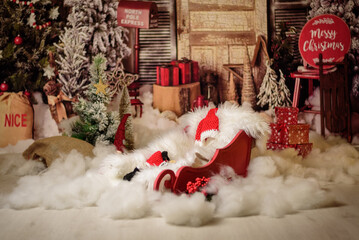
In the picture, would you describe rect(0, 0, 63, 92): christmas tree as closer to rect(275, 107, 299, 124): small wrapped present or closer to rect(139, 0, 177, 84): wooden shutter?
rect(139, 0, 177, 84): wooden shutter

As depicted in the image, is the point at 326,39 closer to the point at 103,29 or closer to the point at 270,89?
the point at 270,89

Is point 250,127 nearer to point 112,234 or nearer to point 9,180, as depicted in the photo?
point 112,234

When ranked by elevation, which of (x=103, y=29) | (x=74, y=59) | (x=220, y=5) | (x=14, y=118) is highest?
(x=220, y=5)

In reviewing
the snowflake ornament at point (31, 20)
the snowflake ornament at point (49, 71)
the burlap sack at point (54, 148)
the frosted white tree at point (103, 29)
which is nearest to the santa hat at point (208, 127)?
the burlap sack at point (54, 148)

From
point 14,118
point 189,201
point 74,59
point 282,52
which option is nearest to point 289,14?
point 282,52

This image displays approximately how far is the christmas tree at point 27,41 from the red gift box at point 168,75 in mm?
1351

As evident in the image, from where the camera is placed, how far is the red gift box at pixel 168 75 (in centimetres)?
518

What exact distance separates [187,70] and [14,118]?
2.12 m

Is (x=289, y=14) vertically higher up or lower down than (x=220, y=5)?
lower down

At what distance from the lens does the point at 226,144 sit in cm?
300

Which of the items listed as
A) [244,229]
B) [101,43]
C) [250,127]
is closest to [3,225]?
[244,229]

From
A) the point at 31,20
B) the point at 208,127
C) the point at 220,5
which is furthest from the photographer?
the point at 220,5

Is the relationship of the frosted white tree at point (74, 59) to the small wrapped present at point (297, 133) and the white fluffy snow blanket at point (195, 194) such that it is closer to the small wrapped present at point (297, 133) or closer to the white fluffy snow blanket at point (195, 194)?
the white fluffy snow blanket at point (195, 194)

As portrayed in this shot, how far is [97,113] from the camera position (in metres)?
4.08
